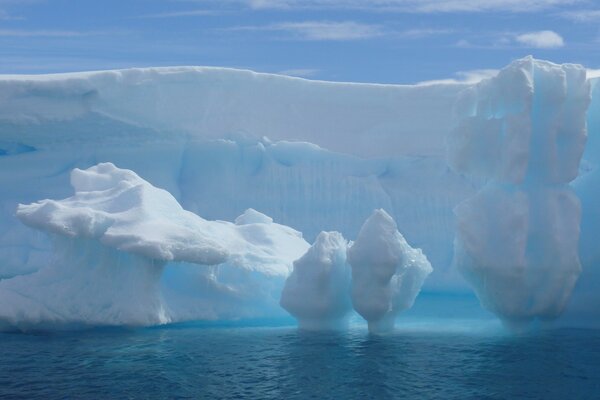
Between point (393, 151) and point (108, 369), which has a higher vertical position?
point (393, 151)

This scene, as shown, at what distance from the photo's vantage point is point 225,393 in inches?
301

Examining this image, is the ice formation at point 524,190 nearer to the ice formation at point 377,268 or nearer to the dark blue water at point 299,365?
the dark blue water at point 299,365

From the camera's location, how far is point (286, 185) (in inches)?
651

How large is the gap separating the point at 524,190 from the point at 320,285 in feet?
10.2

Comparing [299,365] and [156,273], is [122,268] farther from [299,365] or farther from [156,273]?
[299,365]

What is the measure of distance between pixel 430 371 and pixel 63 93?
955 centimetres

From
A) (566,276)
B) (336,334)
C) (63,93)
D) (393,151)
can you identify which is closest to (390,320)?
(336,334)

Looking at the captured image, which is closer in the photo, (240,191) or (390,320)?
(390,320)

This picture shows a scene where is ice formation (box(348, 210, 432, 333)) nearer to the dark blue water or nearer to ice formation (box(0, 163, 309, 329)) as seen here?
the dark blue water

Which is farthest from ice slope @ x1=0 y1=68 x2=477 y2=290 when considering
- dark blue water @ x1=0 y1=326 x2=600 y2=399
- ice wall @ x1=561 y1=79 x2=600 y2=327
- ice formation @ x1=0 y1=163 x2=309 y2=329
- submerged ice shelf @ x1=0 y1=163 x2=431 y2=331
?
dark blue water @ x1=0 y1=326 x2=600 y2=399

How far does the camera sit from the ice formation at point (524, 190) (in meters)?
11.1

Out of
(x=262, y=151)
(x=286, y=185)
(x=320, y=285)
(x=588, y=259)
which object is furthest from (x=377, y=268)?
(x=262, y=151)

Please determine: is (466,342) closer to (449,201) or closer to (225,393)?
(225,393)

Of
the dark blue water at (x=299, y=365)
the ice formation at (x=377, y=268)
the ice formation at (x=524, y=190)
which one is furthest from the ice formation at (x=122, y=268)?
the ice formation at (x=524, y=190)
